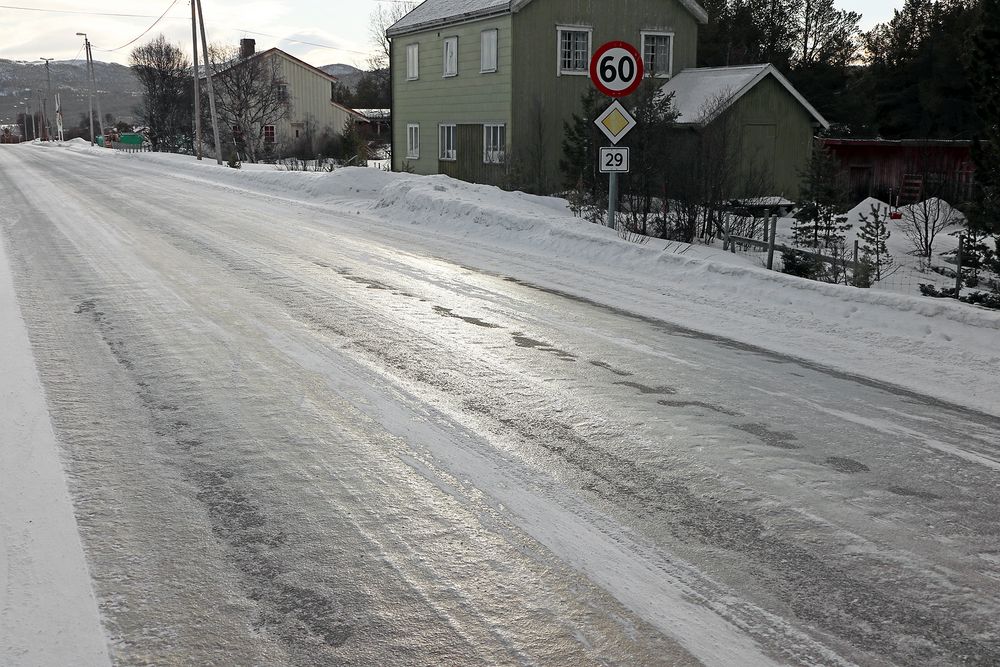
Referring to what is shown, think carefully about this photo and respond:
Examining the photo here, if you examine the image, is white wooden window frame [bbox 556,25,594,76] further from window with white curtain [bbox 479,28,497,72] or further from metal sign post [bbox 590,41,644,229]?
metal sign post [bbox 590,41,644,229]

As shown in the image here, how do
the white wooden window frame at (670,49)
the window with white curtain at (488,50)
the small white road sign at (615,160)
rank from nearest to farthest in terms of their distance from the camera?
the small white road sign at (615,160), the window with white curtain at (488,50), the white wooden window frame at (670,49)

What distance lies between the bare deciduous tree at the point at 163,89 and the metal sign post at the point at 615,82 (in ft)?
205

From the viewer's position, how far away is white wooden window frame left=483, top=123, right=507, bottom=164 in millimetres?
29766

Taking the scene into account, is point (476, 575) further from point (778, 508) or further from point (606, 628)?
point (778, 508)

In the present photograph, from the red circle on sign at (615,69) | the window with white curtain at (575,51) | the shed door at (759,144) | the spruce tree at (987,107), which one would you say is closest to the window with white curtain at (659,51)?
the window with white curtain at (575,51)

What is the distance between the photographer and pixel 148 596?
3.71m

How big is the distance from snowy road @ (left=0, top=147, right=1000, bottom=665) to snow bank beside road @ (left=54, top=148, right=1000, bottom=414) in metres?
0.61

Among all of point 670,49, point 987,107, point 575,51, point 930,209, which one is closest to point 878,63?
point 670,49

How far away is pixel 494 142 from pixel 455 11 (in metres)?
5.41

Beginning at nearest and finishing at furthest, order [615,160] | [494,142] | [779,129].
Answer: [615,160] → [779,129] → [494,142]

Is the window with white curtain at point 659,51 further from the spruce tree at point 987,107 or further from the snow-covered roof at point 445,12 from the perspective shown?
the spruce tree at point 987,107

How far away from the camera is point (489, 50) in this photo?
30.3 metres

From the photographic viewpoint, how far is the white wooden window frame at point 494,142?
29.8m

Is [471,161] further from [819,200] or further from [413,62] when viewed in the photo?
[819,200]
